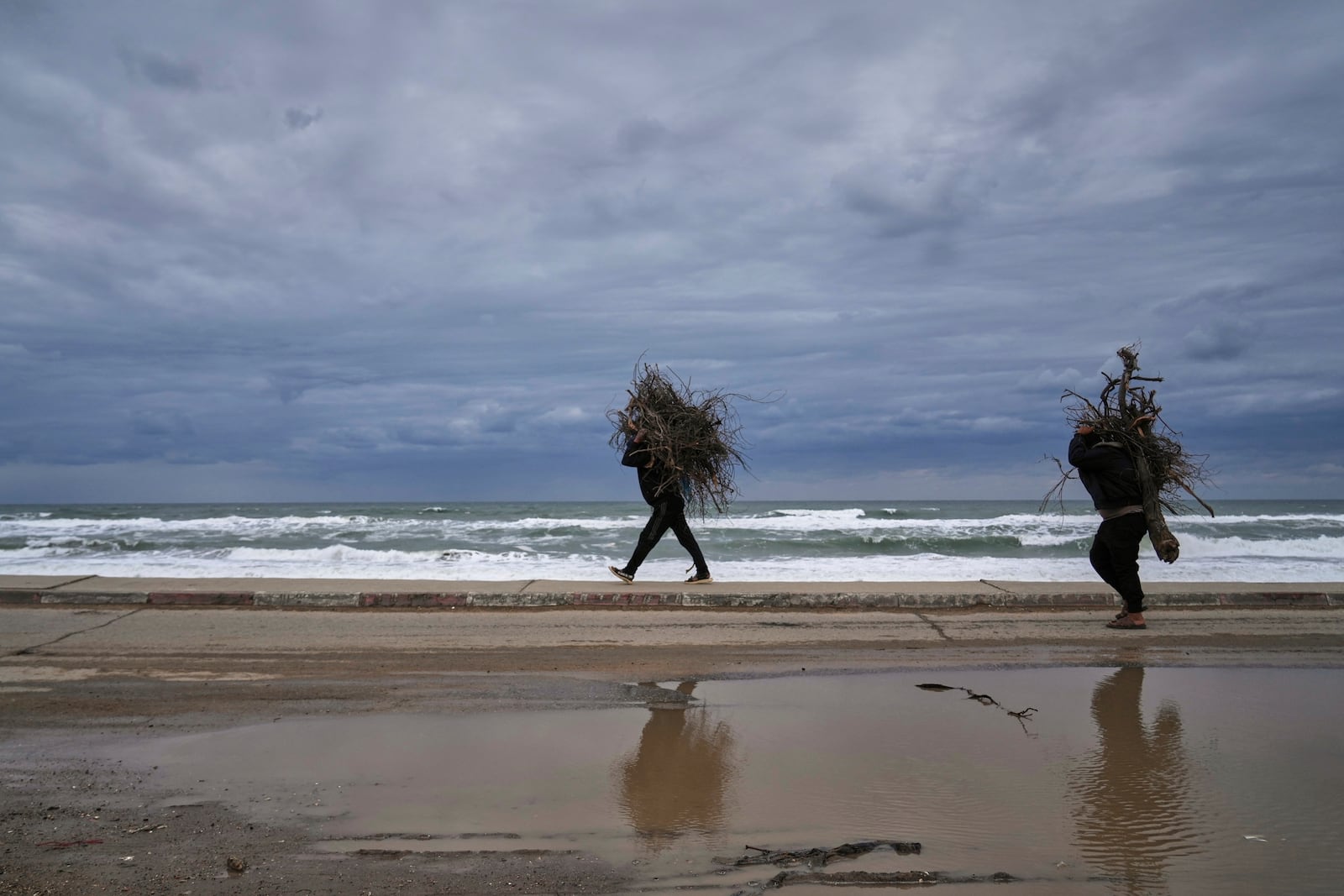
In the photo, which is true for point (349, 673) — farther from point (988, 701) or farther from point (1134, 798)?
point (1134, 798)

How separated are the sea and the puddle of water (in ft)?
15.4

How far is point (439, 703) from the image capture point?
5.09 m

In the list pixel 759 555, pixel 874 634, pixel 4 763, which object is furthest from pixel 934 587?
pixel 759 555

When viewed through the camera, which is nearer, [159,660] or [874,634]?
[159,660]

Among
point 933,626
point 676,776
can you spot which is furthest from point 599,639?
point 676,776

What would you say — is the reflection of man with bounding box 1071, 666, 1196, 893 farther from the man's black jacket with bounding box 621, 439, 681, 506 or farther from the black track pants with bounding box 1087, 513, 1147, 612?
the man's black jacket with bounding box 621, 439, 681, 506

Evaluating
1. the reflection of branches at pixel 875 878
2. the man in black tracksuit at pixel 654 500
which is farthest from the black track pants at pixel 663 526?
the reflection of branches at pixel 875 878

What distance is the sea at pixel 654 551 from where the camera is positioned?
1327 cm

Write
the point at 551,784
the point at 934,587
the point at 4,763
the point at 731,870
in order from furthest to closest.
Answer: the point at 934,587, the point at 4,763, the point at 551,784, the point at 731,870

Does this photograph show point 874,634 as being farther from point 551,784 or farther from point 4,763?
point 4,763

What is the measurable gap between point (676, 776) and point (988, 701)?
7.18 ft

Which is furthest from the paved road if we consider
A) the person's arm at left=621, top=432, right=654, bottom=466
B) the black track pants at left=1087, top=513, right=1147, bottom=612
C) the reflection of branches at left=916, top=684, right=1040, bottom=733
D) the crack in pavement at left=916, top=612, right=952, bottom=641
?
the person's arm at left=621, top=432, right=654, bottom=466

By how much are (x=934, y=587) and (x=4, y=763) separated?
7.90 m

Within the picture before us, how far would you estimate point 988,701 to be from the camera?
16.6 ft
